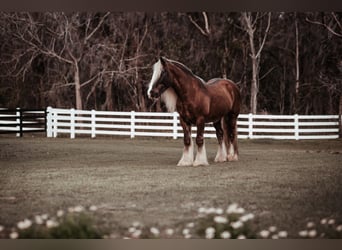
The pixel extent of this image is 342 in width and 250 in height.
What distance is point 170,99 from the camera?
738cm

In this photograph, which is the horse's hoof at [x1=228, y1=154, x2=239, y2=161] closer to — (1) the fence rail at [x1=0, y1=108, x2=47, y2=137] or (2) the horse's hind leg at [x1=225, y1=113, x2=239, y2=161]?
(2) the horse's hind leg at [x1=225, y1=113, x2=239, y2=161]

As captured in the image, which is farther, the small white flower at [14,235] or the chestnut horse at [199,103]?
the chestnut horse at [199,103]

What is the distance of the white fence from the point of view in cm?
732

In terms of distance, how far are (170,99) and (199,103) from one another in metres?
0.28

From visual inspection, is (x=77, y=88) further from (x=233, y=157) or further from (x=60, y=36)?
(x=233, y=157)

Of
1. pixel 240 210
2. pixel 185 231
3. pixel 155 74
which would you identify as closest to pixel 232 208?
pixel 240 210

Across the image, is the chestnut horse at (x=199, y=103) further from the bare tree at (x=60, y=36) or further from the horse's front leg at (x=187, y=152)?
the bare tree at (x=60, y=36)

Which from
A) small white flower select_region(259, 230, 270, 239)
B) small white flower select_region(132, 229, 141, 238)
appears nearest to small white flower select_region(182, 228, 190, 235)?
small white flower select_region(132, 229, 141, 238)

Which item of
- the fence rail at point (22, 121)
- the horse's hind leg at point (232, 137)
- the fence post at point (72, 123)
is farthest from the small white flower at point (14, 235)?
the horse's hind leg at point (232, 137)

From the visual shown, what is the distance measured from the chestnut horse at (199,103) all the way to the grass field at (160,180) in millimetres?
113

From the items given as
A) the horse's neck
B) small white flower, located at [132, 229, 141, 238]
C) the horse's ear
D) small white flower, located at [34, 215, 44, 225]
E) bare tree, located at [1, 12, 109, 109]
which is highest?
bare tree, located at [1, 12, 109, 109]

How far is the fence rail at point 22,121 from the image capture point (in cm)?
730

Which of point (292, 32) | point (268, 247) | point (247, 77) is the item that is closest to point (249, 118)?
point (247, 77)

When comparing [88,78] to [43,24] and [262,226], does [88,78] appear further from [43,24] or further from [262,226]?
[262,226]
